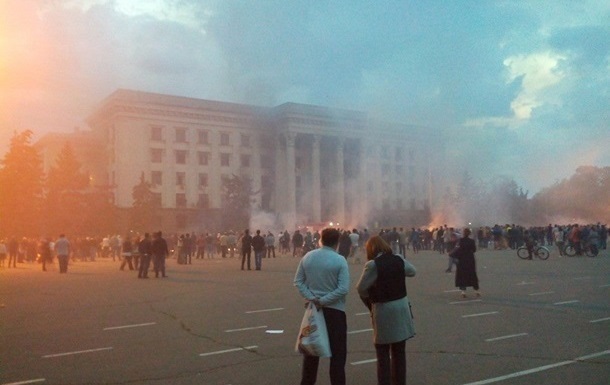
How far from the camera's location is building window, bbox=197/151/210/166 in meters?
72.8

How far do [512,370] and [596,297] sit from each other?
7383 mm

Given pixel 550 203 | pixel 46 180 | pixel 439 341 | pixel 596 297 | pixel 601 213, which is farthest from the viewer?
pixel 550 203

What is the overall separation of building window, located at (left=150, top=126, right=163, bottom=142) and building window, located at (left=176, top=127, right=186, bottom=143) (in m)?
2.04

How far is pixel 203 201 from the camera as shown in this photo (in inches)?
2837

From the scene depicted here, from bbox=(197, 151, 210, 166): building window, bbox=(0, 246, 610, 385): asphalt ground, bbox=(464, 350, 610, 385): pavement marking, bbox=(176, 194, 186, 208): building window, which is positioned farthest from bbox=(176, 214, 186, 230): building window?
bbox=(464, 350, 610, 385): pavement marking

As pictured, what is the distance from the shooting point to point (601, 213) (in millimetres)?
80250

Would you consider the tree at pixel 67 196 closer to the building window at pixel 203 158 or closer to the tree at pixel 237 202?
the tree at pixel 237 202

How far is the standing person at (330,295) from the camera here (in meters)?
5.24

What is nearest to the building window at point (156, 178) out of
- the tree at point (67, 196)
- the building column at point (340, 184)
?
the tree at point (67, 196)

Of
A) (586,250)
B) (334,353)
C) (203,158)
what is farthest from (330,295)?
(203,158)

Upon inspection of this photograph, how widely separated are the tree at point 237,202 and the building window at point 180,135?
8933 millimetres

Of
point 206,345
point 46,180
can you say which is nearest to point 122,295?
point 206,345

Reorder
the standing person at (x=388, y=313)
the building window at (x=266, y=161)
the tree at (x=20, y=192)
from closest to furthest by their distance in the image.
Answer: the standing person at (x=388, y=313) < the tree at (x=20, y=192) < the building window at (x=266, y=161)

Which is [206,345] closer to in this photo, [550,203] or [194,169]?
[194,169]
